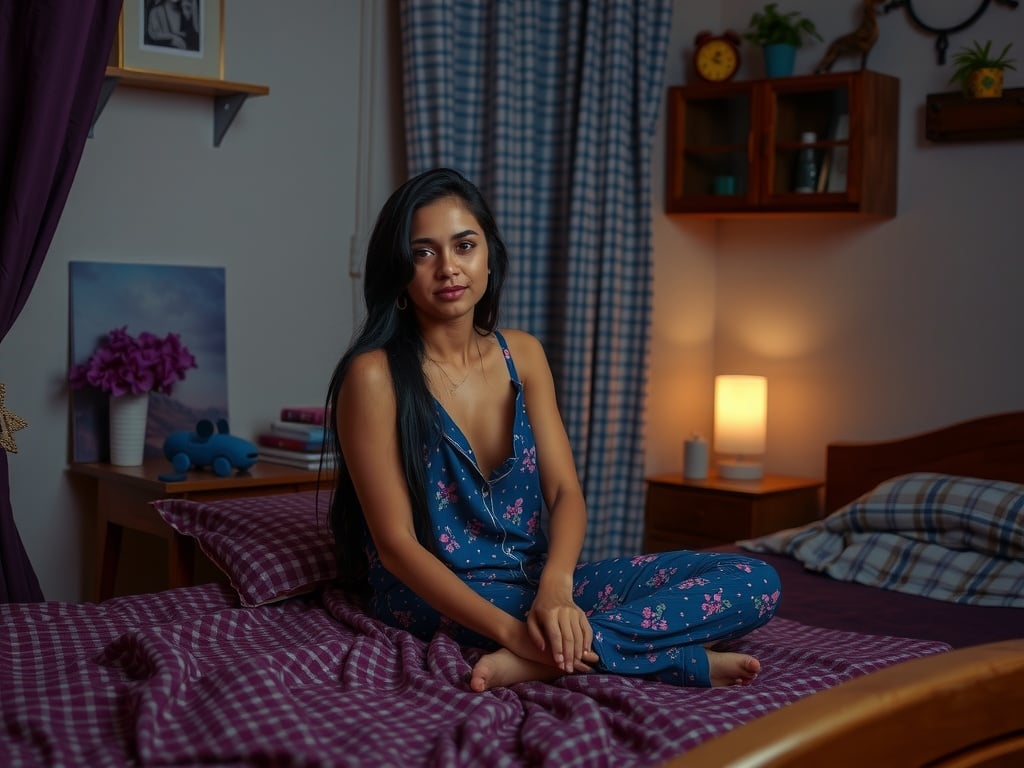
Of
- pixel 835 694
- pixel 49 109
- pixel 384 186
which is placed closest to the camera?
pixel 835 694

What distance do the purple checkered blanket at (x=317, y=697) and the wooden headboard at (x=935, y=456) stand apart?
1.48 metres

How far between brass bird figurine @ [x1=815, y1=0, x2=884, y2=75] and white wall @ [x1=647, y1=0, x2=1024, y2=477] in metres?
0.06

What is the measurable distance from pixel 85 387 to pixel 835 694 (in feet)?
7.24

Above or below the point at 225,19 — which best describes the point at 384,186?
below

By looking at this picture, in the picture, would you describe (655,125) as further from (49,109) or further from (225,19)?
(49,109)

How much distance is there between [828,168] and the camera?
11.8 feet

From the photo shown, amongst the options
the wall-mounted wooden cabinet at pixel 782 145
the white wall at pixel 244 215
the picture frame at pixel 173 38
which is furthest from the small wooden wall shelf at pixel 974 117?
the picture frame at pixel 173 38

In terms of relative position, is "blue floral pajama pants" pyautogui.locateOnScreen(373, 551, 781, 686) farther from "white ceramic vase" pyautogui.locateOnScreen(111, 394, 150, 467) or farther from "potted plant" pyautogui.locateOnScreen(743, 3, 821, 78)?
"potted plant" pyautogui.locateOnScreen(743, 3, 821, 78)

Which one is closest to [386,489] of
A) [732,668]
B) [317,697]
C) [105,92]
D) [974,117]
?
[317,697]

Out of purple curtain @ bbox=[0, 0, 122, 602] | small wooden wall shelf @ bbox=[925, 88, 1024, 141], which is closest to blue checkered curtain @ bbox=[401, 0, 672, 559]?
small wooden wall shelf @ bbox=[925, 88, 1024, 141]

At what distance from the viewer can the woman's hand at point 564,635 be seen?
1.69 metres

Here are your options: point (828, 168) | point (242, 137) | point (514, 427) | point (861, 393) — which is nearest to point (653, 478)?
point (861, 393)

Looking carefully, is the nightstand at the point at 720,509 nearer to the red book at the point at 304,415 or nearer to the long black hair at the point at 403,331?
the red book at the point at 304,415

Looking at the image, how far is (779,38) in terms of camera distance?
148 inches
